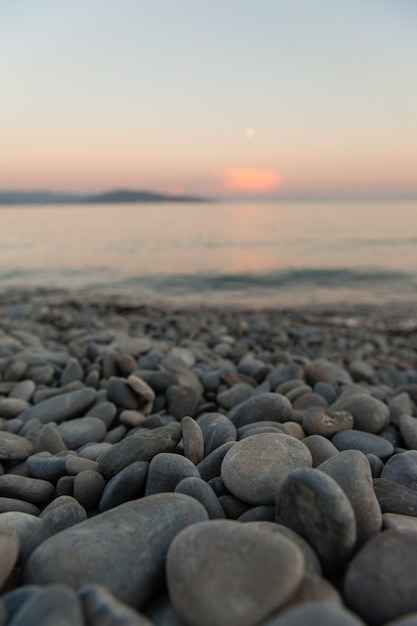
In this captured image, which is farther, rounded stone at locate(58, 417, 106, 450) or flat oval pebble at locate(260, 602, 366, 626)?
rounded stone at locate(58, 417, 106, 450)

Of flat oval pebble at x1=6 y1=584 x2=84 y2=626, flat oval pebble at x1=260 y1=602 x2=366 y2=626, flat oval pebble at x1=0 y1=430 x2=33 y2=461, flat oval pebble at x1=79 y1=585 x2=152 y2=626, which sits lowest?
flat oval pebble at x1=0 y1=430 x2=33 y2=461

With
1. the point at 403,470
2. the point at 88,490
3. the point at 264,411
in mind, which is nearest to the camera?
the point at 88,490

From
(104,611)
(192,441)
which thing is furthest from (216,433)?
(104,611)

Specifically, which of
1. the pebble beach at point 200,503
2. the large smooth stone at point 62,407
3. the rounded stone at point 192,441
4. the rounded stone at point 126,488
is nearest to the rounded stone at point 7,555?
the pebble beach at point 200,503

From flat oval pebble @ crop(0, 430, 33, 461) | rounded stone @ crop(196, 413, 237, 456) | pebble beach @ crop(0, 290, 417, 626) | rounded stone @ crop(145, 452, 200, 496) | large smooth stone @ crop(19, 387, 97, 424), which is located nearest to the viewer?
pebble beach @ crop(0, 290, 417, 626)

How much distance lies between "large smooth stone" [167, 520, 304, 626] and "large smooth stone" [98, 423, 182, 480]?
2.54 feet

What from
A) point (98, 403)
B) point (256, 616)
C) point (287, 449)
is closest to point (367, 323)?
point (98, 403)

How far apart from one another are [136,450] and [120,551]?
721mm

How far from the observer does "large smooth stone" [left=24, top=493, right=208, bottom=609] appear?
4.12 feet

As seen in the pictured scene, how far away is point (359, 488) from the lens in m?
1.50

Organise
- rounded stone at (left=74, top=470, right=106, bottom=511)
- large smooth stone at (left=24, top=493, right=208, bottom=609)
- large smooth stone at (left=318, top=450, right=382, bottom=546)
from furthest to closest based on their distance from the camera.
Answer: rounded stone at (left=74, top=470, right=106, bottom=511)
large smooth stone at (left=318, top=450, right=382, bottom=546)
large smooth stone at (left=24, top=493, right=208, bottom=609)

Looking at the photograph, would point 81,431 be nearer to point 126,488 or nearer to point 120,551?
point 126,488

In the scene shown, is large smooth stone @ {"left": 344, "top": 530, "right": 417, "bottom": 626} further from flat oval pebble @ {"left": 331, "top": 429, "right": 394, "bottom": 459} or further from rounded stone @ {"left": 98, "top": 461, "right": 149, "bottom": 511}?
flat oval pebble @ {"left": 331, "top": 429, "right": 394, "bottom": 459}

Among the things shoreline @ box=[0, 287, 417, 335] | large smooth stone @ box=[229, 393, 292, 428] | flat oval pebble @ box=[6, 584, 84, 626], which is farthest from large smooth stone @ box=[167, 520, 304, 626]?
shoreline @ box=[0, 287, 417, 335]
